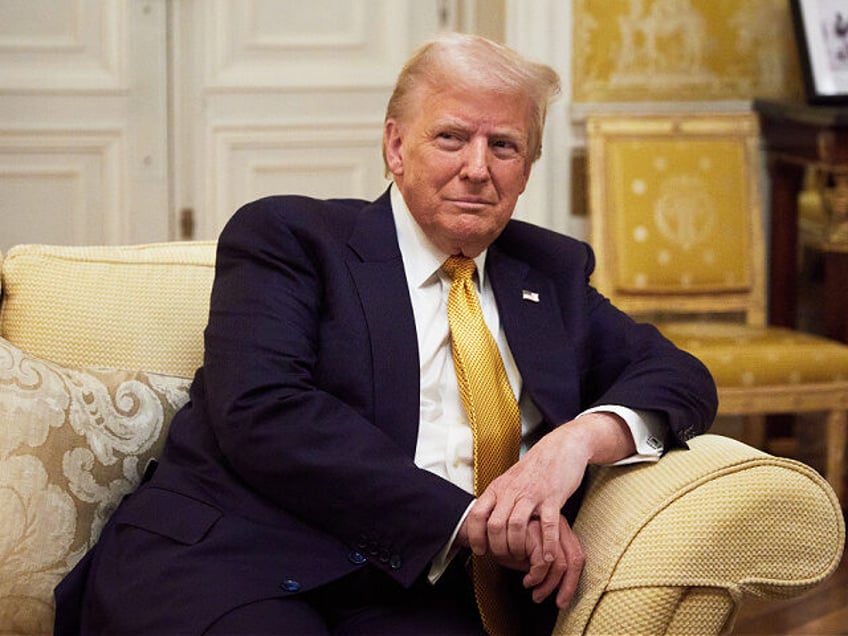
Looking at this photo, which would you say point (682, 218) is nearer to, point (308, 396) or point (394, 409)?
point (394, 409)

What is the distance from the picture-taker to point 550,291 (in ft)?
6.72

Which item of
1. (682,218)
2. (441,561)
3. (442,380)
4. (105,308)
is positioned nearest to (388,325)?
(442,380)

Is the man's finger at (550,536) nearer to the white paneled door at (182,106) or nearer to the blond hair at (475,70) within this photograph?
the blond hair at (475,70)

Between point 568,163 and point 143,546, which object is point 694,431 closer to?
point 143,546

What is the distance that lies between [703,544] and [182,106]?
2866 mm

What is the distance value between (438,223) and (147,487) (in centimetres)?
55

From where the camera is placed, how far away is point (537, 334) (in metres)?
1.98

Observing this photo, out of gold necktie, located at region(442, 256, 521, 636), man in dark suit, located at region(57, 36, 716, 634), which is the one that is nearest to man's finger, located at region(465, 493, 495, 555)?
man in dark suit, located at region(57, 36, 716, 634)

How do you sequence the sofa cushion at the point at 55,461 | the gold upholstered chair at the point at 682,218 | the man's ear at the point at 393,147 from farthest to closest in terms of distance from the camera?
the gold upholstered chair at the point at 682,218, the man's ear at the point at 393,147, the sofa cushion at the point at 55,461

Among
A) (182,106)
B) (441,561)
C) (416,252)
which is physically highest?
(182,106)

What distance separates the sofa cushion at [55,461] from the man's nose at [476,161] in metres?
0.56

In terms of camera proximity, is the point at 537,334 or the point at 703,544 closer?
the point at 703,544

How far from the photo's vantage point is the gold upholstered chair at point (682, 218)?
3824mm

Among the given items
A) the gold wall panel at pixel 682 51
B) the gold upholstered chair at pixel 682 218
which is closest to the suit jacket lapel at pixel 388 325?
the gold upholstered chair at pixel 682 218
